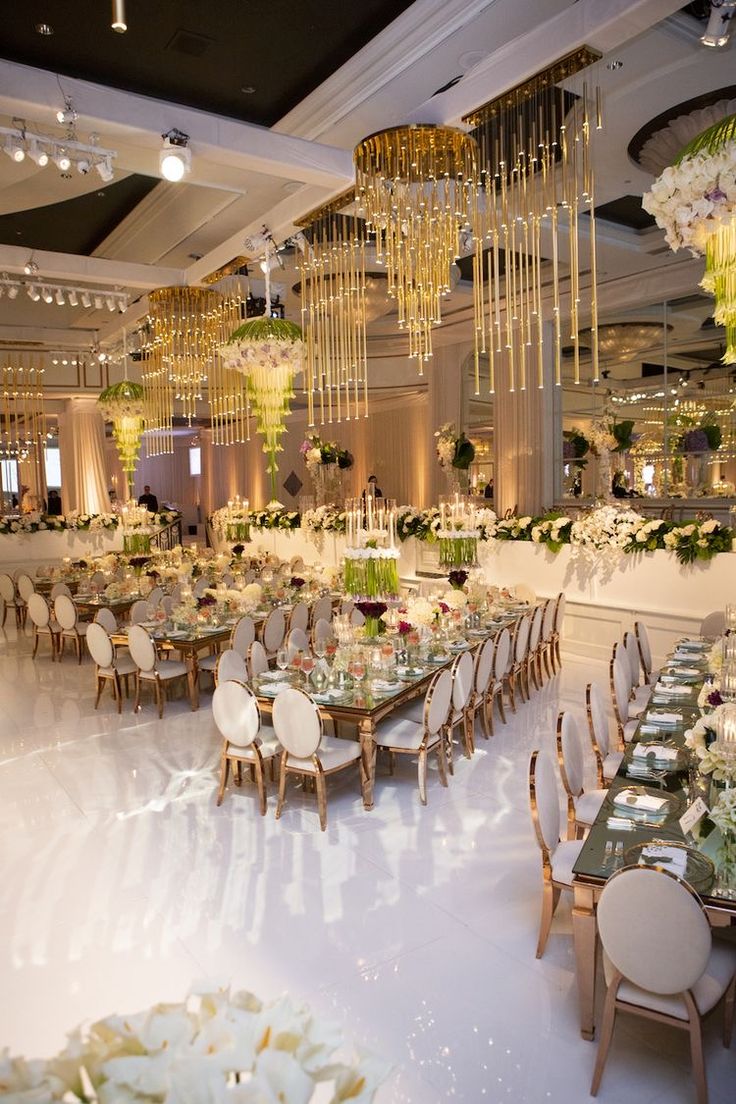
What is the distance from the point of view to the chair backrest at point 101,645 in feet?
24.4

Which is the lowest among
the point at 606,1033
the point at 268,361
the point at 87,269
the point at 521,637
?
the point at 606,1033

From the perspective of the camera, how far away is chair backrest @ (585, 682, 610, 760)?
4.54 m

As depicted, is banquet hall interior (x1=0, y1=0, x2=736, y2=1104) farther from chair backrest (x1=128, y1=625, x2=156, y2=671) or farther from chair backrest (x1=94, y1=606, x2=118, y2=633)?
chair backrest (x1=94, y1=606, x2=118, y2=633)

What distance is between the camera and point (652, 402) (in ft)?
39.3

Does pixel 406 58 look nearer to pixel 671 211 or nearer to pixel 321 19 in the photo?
pixel 321 19

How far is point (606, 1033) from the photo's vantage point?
266cm

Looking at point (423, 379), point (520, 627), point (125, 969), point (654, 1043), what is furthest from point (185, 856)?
point (423, 379)

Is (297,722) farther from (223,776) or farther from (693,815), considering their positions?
(693,815)

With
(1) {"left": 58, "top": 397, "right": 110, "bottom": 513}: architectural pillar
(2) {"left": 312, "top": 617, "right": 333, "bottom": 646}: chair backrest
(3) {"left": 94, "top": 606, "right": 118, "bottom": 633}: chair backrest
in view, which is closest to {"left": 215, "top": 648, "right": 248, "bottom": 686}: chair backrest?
(2) {"left": 312, "top": 617, "right": 333, "bottom": 646}: chair backrest

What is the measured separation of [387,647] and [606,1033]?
345 cm

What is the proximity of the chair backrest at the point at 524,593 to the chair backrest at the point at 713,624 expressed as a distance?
2.21 metres

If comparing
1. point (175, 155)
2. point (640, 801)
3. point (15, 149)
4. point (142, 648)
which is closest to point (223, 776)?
point (142, 648)

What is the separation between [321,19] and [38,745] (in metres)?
6.00

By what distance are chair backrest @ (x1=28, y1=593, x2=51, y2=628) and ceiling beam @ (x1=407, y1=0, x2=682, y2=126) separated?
24.0ft
